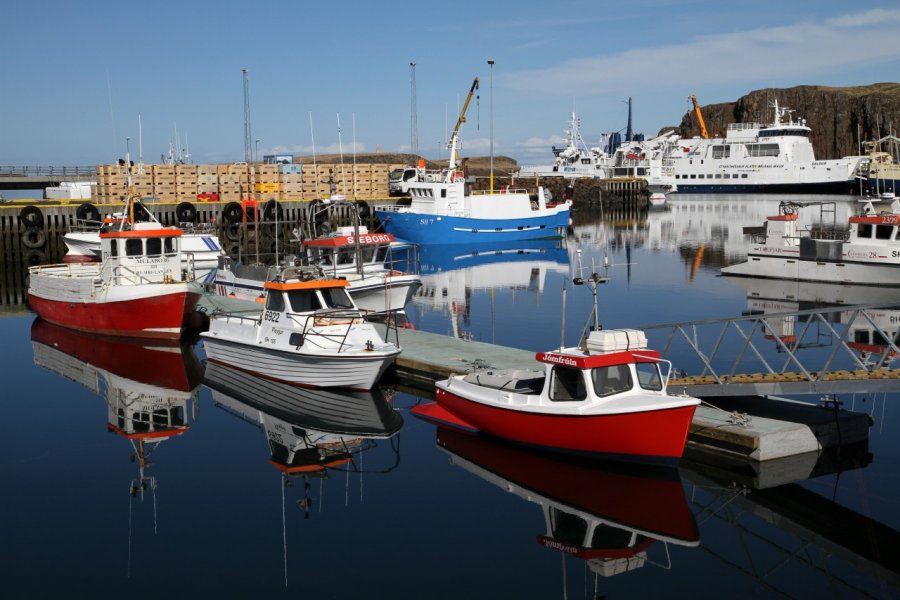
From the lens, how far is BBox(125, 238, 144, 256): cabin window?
80.1ft

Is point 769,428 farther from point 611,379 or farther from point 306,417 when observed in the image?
point 306,417

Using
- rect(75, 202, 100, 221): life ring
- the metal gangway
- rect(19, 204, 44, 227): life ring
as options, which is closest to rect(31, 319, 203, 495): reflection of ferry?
the metal gangway

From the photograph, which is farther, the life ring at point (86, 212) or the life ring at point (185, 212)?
the life ring at point (185, 212)

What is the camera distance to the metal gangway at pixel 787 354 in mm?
13977

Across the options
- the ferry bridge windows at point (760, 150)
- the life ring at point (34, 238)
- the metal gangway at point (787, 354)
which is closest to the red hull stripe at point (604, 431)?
the metal gangway at point (787, 354)

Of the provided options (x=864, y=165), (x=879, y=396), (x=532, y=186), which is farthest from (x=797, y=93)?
(x=879, y=396)

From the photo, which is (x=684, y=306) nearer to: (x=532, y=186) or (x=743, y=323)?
(x=743, y=323)

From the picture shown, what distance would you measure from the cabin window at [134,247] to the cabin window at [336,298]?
25.7ft

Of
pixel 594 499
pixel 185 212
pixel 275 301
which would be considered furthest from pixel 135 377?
pixel 185 212

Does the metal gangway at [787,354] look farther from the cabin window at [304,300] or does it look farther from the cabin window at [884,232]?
the cabin window at [304,300]

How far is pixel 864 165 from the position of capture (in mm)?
100875

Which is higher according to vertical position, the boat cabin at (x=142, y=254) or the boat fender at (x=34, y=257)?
the boat cabin at (x=142, y=254)

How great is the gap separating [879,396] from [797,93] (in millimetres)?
151205

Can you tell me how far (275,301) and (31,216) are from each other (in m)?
37.8
